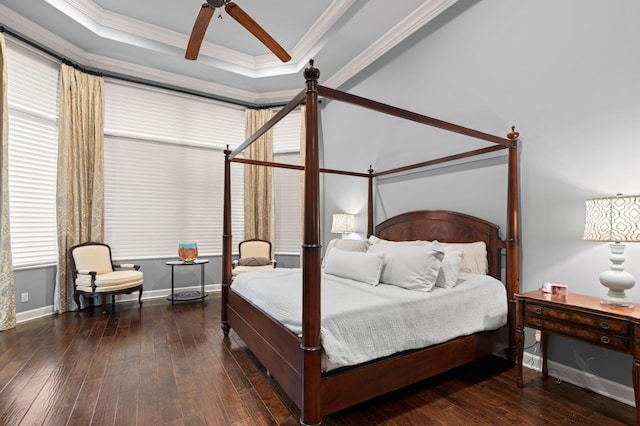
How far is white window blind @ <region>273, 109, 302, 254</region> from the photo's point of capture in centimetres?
552

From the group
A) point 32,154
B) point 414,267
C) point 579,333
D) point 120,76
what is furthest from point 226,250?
point 120,76

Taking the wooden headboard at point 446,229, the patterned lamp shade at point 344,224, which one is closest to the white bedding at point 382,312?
the wooden headboard at point 446,229

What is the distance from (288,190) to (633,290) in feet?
14.8

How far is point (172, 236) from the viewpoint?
16.3 ft

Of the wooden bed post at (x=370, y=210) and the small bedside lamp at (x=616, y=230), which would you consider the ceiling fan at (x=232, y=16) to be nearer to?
the wooden bed post at (x=370, y=210)

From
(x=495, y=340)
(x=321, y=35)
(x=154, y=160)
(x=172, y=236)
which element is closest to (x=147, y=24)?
(x=154, y=160)

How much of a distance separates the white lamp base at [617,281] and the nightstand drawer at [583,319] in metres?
0.17

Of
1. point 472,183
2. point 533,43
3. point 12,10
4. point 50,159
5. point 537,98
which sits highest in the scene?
point 12,10

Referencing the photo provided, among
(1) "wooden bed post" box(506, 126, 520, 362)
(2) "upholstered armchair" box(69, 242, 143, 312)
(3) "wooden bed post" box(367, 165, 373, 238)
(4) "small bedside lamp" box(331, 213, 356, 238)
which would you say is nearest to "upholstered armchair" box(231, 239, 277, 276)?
(4) "small bedside lamp" box(331, 213, 356, 238)

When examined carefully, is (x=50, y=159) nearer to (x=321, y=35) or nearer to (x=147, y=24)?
(x=147, y=24)

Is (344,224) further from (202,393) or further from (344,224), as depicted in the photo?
(202,393)

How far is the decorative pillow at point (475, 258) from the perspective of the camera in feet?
9.17

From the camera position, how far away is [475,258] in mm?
2822

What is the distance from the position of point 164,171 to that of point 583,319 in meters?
5.26
